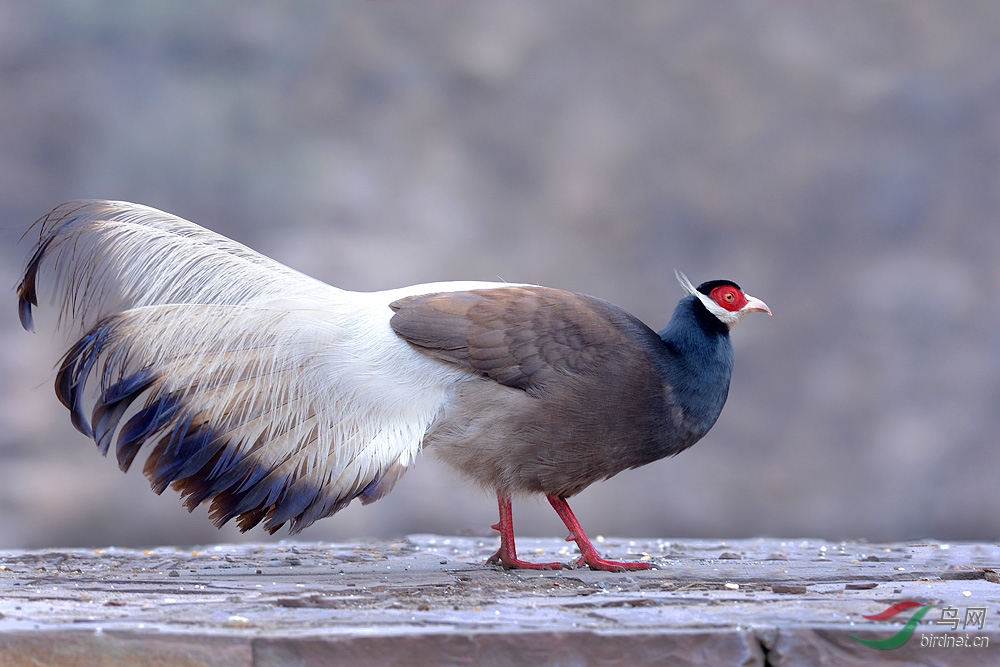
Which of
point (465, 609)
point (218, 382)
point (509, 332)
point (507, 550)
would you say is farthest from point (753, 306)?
point (218, 382)

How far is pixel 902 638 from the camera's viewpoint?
1724 millimetres

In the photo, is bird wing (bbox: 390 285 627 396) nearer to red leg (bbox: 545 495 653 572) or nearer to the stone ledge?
red leg (bbox: 545 495 653 572)

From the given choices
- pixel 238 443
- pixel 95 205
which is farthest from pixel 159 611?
pixel 95 205

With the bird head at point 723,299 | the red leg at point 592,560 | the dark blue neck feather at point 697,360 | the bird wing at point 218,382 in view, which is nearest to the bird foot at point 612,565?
the red leg at point 592,560

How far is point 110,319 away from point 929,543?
2.66m

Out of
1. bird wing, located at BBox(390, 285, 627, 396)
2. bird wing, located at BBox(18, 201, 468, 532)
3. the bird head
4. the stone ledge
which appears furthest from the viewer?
the bird head

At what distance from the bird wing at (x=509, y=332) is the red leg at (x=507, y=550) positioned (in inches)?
13.4

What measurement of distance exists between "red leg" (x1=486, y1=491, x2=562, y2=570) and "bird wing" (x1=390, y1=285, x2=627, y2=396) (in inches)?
13.4

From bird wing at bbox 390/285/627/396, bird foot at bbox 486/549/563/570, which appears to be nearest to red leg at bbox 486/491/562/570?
bird foot at bbox 486/549/563/570

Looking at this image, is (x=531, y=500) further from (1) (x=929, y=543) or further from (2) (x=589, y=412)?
(1) (x=929, y=543)

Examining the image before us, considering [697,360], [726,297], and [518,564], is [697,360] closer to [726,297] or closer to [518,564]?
[726,297]

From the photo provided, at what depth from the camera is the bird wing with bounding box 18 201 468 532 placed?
2443mm

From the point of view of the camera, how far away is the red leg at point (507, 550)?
263cm

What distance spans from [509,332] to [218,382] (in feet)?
2.31
